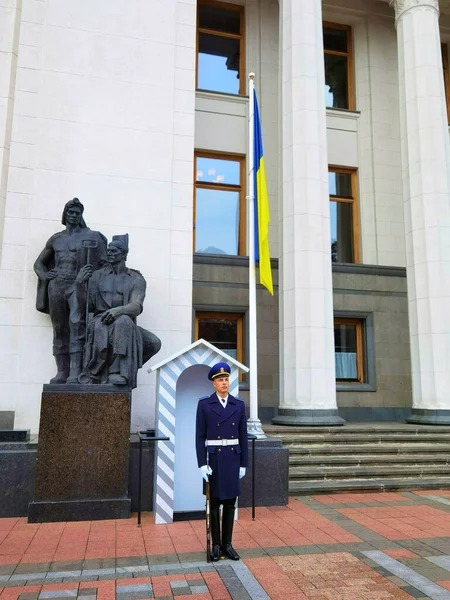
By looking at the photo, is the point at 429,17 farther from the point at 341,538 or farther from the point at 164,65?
the point at 341,538

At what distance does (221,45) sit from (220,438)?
588 inches

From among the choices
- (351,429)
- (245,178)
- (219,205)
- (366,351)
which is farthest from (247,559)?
(245,178)

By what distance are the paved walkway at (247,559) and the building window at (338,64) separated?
555 inches

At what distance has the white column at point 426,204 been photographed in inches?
494

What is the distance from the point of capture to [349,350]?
15977 millimetres

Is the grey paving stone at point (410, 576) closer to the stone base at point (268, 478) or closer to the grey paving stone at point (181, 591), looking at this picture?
the grey paving stone at point (181, 591)

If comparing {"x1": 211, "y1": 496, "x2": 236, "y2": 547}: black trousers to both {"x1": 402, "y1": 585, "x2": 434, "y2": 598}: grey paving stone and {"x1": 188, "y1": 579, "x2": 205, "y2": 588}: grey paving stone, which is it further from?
{"x1": 402, "y1": 585, "x2": 434, "y2": 598}: grey paving stone

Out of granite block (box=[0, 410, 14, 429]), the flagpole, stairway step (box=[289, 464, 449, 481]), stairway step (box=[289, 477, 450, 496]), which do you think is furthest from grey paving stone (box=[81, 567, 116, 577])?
stairway step (box=[289, 464, 449, 481])

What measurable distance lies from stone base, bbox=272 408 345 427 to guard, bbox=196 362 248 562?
5614 millimetres

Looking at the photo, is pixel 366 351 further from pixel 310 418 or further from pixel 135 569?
pixel 135 569

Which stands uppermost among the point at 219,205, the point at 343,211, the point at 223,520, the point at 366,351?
the point at 343,211

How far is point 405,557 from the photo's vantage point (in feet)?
18.0

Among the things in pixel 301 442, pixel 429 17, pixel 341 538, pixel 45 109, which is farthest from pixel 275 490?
pixel 429 17

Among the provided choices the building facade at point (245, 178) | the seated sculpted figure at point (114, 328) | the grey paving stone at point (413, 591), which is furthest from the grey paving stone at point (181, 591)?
the building facade at point (245, 178)
